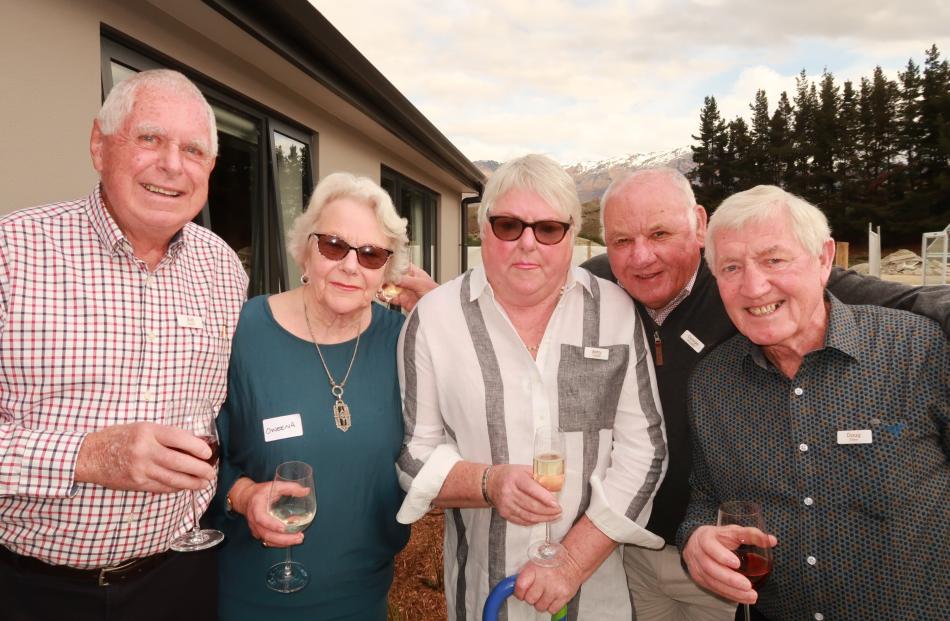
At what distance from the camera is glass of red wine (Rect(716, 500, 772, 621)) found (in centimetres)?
189

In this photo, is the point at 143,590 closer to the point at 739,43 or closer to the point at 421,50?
the point at 421,50

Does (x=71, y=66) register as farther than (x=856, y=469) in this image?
Yes

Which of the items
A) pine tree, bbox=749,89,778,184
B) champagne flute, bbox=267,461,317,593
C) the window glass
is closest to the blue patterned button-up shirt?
champagne flute, bbox=267,461,317,593

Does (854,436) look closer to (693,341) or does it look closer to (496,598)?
(693,341)

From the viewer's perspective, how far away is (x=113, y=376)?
2014 millimetres

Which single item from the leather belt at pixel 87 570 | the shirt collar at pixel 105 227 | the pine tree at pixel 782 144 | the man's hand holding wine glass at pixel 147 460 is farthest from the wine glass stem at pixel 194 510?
the pine tree at pixel 782 144

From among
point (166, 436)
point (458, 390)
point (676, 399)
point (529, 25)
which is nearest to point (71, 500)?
point (166, 436)

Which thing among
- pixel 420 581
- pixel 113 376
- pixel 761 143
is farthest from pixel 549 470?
pixel 761 143

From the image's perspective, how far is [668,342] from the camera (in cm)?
270

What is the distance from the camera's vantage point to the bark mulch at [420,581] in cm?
408

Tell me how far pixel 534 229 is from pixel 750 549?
4.60ft

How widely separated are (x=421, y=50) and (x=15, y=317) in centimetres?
13134

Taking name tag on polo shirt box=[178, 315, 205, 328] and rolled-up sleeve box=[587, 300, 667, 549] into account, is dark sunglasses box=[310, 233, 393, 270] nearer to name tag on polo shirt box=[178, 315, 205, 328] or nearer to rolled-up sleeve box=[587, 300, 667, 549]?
name tag on polo shirt box=[178, 315, 205, 328]

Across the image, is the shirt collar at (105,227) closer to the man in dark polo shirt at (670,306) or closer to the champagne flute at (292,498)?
the champagne flute at (292,498)
